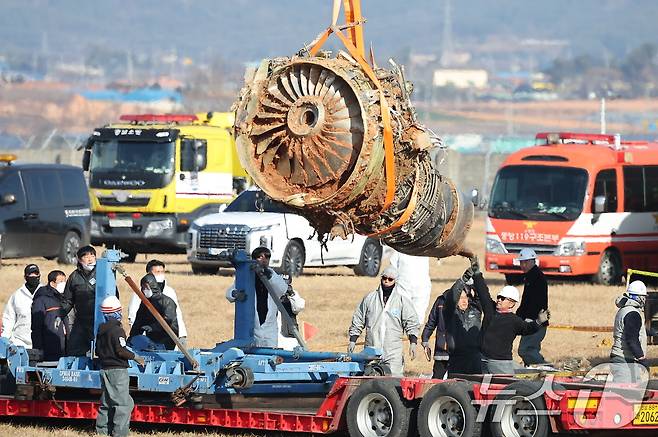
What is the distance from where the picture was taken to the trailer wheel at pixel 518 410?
13250mm

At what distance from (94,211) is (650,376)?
2009cm

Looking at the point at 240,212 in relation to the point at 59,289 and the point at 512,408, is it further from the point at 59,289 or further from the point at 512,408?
the point at 512,408

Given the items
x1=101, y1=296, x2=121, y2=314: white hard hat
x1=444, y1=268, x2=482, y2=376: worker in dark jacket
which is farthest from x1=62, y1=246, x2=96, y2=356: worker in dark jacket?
x1=444, y1=268, x2=482, y2=376: worker in dark jacket

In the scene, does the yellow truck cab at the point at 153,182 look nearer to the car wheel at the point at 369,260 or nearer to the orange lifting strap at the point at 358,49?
the car wheel at the point at 369,260

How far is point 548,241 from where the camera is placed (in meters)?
29.7

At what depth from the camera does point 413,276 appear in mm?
18797

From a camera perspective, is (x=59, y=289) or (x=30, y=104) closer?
(x=59, y=289)

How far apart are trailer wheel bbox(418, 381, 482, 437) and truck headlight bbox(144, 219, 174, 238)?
64.3 feet

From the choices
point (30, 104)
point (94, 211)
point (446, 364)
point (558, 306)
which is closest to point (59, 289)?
point (446, 364)

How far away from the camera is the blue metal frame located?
1476 centimetres

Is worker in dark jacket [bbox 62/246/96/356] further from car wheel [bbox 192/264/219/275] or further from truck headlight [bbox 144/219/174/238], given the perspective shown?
truck headlight [bbox 144/219/174/238]

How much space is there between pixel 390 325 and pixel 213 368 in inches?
70.9

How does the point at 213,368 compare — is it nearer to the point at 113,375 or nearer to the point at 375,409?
the point at 113,375

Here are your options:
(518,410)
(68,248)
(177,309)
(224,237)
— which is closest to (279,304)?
(177,309)
